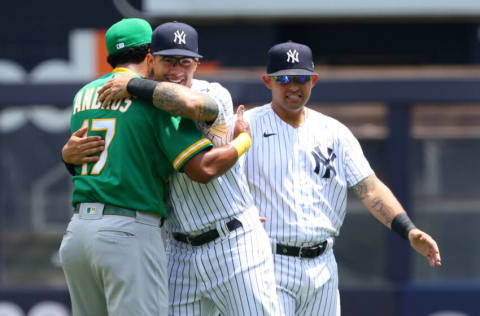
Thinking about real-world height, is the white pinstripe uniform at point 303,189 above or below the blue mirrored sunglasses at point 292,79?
below

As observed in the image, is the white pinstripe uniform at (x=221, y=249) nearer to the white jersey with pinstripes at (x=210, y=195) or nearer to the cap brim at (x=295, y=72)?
the white jersey with pinstripes at (x=210, y=195)

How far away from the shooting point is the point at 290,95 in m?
3.30

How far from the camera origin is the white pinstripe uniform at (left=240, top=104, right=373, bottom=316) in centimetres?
326

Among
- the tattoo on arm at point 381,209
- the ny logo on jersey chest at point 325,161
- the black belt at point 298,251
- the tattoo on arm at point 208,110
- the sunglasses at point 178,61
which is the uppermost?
the sunglasses at point 178,61

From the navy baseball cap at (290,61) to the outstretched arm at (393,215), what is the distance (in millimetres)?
572

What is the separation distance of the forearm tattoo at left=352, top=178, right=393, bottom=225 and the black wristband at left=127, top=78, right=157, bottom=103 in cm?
113

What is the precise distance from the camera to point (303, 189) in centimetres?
330

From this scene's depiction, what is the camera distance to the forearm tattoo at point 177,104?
267cm

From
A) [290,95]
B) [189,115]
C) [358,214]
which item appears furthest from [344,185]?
[358,214]

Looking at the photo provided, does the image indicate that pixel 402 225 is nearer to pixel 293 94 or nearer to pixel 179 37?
pixel 293 94

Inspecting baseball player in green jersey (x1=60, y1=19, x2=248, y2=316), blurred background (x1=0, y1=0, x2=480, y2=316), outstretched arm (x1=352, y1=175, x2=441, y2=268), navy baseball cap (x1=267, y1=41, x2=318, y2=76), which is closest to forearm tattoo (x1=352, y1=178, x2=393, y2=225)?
outstretched arm (x1=352, y1=175, x2=441, y2=268)

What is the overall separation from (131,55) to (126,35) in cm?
9

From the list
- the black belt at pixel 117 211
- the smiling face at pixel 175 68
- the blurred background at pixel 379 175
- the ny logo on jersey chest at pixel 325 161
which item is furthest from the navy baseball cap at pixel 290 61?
the blurred background at pixel 379 175

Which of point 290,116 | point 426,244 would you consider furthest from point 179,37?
point 426,244
